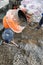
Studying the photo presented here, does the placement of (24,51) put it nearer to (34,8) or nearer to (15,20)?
(15,20)

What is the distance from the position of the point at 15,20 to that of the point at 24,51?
22.4 inches

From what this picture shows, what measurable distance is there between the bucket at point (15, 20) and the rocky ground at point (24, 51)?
10 cm

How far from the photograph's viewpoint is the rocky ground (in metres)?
2.10

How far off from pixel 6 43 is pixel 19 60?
0.37 m

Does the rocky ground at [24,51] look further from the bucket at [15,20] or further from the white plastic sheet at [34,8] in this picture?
the white plastic sheet at [34,8]

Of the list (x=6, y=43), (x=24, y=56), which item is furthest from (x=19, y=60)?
(x=6, y=43)

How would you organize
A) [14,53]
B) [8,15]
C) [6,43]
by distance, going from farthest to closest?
[8,15] < [6,43] < [14,53]

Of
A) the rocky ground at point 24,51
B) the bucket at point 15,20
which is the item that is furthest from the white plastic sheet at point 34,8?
the rocky ground at point 24,51

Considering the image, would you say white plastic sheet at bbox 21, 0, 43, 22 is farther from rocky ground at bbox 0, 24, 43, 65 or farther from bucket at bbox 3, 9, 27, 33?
rocky ground at bbox 0, 24, 43, 65

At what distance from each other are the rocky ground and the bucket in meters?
0.10

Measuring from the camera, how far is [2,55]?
7.23 feet

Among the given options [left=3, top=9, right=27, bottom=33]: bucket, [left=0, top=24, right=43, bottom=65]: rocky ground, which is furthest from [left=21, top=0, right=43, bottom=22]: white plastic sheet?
[left=0, top=24, right=43, bottom=65]: rocky ground

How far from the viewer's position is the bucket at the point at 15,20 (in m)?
2.55

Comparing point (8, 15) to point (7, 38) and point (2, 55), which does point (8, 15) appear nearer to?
point (7, 38)
